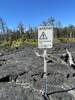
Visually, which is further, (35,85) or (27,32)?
(27,32)

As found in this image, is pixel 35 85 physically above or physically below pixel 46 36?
below

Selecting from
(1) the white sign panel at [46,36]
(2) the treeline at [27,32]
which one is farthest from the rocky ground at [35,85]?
(2) the treeline at [27,32]

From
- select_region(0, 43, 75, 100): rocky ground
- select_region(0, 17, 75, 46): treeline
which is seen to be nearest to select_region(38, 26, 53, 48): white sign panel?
select_region(0, 43, 75, 100): rocky ground

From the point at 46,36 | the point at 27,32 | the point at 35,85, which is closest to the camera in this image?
the point at 46,36

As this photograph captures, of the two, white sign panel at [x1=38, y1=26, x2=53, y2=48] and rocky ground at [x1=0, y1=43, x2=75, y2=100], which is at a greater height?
white sign panel at [x1=38, y1=26, x2=53, y2=48]

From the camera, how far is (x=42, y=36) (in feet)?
28.9

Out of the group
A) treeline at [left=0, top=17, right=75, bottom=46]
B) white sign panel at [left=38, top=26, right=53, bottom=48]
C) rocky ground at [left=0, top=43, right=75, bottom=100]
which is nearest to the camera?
white sign panel at [left=38, top=26, right=53, bottom=48]

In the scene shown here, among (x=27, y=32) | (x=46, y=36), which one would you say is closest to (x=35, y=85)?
(x=46, y=36)

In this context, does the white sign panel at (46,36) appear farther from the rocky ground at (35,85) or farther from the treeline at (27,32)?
the treeline at (27,32)

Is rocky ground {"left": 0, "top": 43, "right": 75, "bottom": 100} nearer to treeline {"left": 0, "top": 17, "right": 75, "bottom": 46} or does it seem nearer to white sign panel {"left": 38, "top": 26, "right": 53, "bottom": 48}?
white sign panel {"left": 38, "top": 26, "right": 53, "bottom": 48}

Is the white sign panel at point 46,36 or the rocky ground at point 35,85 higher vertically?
the white sign panel at point 46,36

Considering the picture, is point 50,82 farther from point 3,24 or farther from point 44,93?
point 3,24

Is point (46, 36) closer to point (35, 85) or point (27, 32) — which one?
point (35, 85)

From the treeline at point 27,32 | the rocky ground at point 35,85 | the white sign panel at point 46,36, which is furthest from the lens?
the treeline at point 27,32
